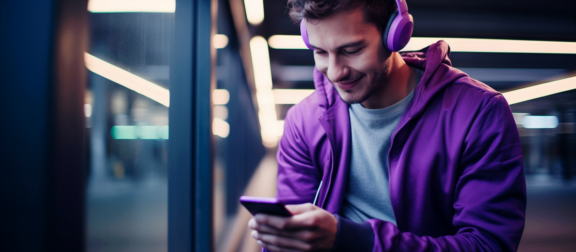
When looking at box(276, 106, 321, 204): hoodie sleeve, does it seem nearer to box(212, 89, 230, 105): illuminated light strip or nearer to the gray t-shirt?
the gray t-shirt

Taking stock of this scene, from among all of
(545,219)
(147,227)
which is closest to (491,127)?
(147,227)

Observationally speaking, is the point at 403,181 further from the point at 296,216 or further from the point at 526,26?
the point at 526,26

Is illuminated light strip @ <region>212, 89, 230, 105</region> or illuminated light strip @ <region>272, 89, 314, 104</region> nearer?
illuminated light strip @ <region>212, 89, 230, 105</region>

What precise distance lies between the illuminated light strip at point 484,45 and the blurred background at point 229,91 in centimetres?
3

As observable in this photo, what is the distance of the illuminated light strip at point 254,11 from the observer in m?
3.63

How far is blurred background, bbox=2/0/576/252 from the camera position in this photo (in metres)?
0.90

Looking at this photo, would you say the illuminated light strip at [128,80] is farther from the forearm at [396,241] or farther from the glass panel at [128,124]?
the forearm at [396,241]

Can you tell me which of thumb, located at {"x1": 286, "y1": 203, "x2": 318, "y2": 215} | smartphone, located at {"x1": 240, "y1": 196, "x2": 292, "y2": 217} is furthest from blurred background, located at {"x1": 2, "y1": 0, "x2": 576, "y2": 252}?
thumb, located at {"x1": 286, "y1": 203, "x2": 318, "y2": 215}

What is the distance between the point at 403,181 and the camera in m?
1.12

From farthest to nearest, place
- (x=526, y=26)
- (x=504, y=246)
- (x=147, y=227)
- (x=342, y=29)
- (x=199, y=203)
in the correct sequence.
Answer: (x=526, y=26), (x=199, y=203), (x=147, y=227), (x=342, y=29), (x=504, y=246)

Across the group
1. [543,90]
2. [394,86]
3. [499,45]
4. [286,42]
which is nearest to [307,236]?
[394,86]

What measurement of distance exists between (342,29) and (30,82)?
901 millimetres

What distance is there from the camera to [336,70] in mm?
1134

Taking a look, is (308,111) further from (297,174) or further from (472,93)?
(472,93)
